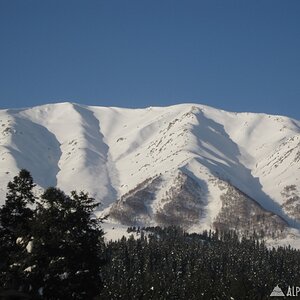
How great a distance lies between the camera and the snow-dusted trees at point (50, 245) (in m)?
40.2

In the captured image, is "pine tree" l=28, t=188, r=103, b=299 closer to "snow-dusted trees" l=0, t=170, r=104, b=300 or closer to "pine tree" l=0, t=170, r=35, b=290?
"snow-dusted trees" l=0, t=170, r=104, b=300

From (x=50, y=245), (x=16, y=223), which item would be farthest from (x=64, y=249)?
(x=16, y=223)

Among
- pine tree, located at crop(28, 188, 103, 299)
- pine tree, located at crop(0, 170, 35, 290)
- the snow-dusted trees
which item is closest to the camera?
the snow-dusted trees

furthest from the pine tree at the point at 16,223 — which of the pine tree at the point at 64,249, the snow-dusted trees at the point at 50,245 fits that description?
the pine tree at the point at 64,249

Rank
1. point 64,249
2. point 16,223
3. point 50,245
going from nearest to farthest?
point 50,245 → point 64,249 → point 16,223

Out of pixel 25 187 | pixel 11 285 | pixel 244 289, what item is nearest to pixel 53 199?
pixel 25 187

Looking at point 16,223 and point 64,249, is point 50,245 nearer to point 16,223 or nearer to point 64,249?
point 64,249

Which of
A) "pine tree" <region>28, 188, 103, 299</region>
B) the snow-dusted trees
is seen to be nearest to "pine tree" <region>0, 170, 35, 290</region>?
the snow-dusted trees

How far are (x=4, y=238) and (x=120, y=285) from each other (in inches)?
5403

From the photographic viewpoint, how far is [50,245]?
40250 mm

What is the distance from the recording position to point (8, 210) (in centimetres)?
4300

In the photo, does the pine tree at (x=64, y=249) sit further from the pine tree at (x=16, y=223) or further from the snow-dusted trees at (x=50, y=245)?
the pine tree at (x=16, y=223)

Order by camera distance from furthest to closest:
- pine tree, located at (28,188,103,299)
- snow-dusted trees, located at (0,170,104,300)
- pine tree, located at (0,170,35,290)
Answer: pine tree, located at (0,170,35,290) → pine tree, located at (28,188,103,299) → snow-dusted trees, located at (0,170,104,300)

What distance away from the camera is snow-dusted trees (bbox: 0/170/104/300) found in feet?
132
